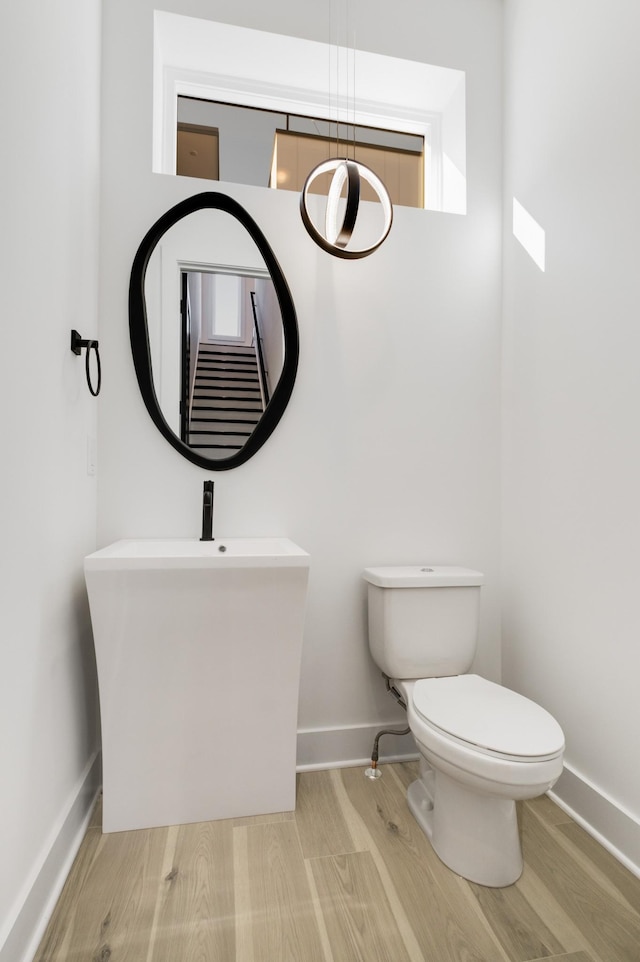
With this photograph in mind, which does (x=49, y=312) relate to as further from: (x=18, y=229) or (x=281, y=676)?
(x=281, y=676)

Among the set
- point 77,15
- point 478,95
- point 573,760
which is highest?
point 478,95

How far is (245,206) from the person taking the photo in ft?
6.35

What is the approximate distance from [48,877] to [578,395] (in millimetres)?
1925

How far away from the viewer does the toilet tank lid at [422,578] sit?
1.79 metres

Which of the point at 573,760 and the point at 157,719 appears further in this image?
the point at 573,760

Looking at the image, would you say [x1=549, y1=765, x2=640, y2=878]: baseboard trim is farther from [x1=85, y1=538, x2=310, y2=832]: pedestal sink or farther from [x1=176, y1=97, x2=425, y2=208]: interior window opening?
[x1=176, y1=97, x2=425, y2=208]: interior window opening

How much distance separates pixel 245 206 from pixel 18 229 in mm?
1001

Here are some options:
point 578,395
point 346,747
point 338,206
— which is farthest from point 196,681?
point 338,206

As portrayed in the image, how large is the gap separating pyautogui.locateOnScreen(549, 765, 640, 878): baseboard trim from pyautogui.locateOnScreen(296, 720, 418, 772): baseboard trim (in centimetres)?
52

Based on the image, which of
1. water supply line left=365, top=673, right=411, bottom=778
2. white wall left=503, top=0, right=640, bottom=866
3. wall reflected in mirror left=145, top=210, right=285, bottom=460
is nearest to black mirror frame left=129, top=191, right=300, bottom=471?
wall reflected in mirror left=145, top=210, right=285, bottom=460

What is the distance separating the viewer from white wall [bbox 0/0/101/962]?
1.07 metres

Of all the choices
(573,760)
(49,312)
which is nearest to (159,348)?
(49,312)

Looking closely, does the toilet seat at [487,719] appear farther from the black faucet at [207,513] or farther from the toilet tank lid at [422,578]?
the black faucet at [207,513]

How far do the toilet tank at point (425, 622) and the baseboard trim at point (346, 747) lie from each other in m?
0.30
